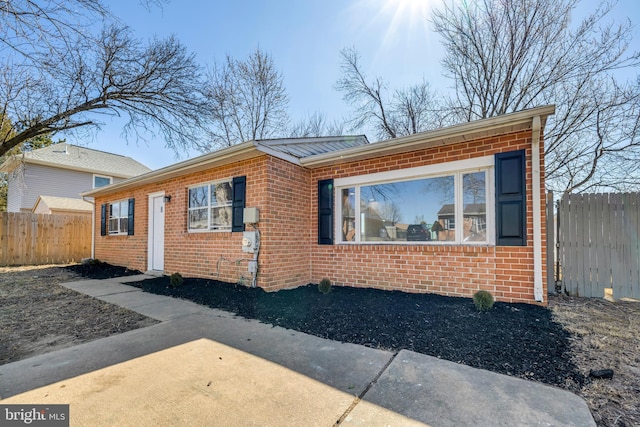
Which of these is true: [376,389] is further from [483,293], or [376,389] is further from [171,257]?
[171,257]

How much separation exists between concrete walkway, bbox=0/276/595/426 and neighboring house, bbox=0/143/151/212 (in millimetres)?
15993

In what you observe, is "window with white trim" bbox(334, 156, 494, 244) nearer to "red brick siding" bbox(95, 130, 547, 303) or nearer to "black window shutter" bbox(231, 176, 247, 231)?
"red brick siding" bbox(95, 130, 547, 303)

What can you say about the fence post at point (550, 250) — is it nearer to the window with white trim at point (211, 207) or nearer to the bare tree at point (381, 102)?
the window with white trim at point (211, 207)

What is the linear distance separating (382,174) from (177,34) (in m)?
6.50

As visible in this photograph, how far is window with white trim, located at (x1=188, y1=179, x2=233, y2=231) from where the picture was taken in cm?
684

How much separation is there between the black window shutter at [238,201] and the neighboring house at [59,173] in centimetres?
1322

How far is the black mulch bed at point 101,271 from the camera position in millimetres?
8551

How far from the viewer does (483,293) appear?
4285 millimetres

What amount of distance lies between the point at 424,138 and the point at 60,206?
17.4m

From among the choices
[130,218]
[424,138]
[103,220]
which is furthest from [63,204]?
[424,138]

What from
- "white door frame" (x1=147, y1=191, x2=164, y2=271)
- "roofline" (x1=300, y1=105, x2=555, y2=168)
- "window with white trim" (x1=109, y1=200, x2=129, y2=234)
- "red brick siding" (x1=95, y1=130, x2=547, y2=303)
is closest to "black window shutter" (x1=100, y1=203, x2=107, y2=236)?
"window with white trim" (x1=109, y1=200, x2=129, y2=234)

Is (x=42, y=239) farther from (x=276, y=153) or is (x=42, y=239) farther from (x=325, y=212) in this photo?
(x=325, y=212)

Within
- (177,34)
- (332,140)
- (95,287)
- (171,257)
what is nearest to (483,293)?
(332,140)

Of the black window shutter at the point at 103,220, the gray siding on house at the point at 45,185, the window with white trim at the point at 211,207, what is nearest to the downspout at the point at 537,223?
the window with white trim at the point at 211,207
